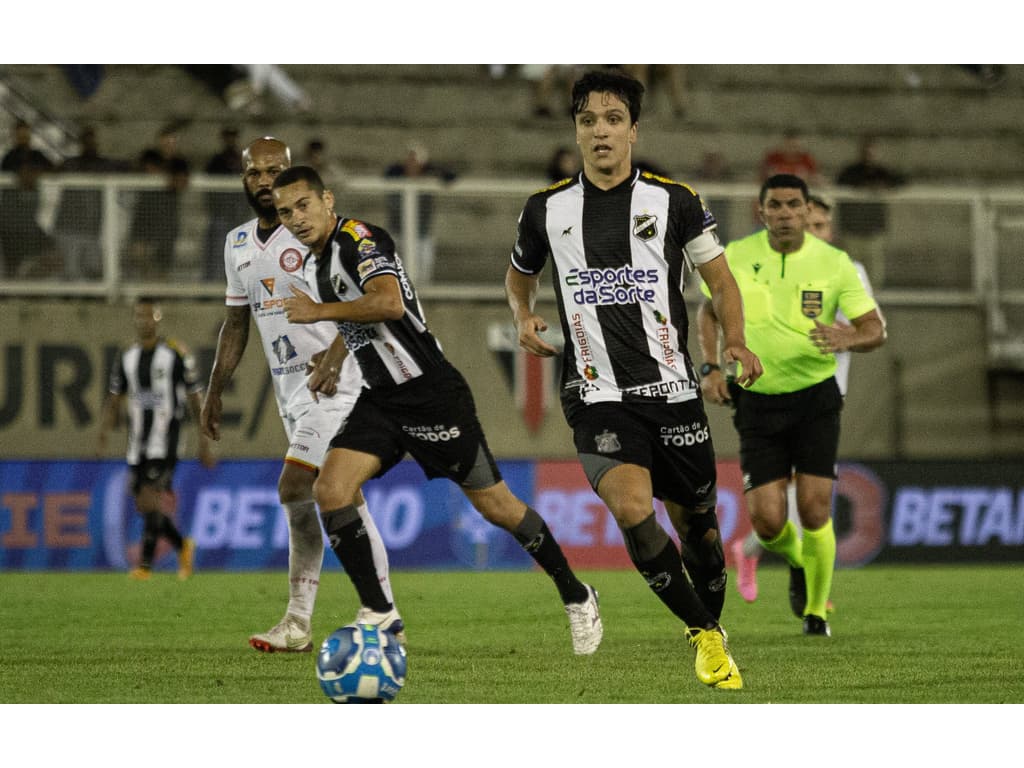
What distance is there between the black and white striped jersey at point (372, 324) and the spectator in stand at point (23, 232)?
29.6ft

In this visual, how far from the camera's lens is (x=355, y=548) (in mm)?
6984

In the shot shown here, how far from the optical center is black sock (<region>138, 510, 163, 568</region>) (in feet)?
43.7

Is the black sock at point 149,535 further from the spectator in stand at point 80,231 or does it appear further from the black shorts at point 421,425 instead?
the black shorts at point 421,425

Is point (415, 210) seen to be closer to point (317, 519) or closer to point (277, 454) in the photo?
point (277, 454)

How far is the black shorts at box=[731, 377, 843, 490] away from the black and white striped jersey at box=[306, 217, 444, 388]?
2.07m

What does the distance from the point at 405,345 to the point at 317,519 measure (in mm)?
1310

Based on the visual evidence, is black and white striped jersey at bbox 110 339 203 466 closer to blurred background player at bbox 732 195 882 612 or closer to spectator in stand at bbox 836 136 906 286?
blurred background player at bbox 732 195 882 612

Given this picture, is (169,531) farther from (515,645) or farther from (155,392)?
(515,645)

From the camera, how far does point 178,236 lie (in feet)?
51.3

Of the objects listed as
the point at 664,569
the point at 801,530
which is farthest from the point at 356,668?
the point at 801,530

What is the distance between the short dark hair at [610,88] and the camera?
6.39m

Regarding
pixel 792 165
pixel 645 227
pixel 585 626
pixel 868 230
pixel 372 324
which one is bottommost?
pixel 585 626

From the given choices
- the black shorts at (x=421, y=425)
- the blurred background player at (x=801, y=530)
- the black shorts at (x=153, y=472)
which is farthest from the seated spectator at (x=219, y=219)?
the black shorts at (x=421, y=425)

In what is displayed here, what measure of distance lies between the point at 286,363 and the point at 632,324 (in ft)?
7.74
